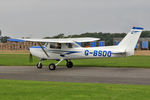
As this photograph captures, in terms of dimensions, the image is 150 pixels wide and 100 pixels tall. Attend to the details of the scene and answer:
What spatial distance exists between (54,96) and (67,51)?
13047 millimetres

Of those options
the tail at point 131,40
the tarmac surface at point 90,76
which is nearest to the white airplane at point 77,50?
the tail at point 131,40

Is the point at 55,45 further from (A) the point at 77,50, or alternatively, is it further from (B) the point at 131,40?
(B) the point at 131,40

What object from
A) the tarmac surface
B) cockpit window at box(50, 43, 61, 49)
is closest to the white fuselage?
cockpit window at box(50, 43, 61, 49)

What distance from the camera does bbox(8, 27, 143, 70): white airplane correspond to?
19250mm

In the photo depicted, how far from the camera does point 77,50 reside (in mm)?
20984

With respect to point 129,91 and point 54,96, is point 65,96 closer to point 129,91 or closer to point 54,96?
point 54,96

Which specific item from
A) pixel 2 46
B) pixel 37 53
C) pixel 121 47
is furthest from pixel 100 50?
pixel 2 46

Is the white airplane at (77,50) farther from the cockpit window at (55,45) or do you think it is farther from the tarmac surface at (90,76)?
the tarmac surface at (90,76)

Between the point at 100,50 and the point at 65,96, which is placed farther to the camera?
the point at 100,50

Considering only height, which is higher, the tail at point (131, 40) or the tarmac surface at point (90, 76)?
the tail at point (131, 40)

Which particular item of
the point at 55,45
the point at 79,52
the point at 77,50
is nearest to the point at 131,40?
the point at 79,52

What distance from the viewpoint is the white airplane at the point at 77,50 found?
19250 mm

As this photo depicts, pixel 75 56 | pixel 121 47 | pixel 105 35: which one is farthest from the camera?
pixel 105 35

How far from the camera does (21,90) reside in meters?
9.37
